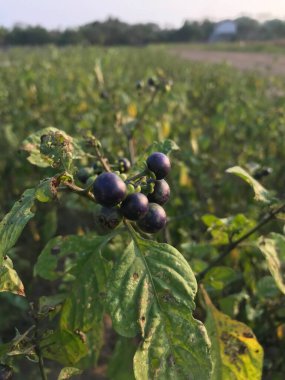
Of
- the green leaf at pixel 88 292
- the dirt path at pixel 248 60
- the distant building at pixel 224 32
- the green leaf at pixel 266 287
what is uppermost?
the green leaf at pixel 88 292

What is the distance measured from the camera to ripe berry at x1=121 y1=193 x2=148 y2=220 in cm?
126

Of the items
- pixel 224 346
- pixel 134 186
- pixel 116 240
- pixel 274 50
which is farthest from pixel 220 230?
pixel 274 50

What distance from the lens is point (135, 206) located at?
4.14ft

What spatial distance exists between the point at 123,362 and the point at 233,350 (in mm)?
785

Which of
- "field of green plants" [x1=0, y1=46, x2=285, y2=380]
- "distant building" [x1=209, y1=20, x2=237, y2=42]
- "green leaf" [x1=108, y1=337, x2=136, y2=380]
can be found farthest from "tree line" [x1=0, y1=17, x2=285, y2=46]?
"green leaf" [x1=108, y1=337, x2=136, y2=380]

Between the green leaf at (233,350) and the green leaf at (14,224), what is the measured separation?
3.16 ft

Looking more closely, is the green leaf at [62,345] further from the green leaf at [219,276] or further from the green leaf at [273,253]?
the green leaf at [273,253]

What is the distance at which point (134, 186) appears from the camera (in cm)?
137

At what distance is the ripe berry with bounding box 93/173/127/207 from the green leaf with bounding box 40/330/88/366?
0.66m

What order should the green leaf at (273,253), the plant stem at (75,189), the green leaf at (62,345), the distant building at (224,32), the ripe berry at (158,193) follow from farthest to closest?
the distant building at (224,32)
the green leaf at (273,253)
the green leaf at (62,345)
the ripe berry at (158,193)
the plant stem at (75,189)

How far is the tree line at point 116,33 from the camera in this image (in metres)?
55.0

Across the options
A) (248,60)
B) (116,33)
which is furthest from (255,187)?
(116,33)

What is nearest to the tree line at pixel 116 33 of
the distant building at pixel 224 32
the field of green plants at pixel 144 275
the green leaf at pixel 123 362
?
the distant building at pixel 224 32

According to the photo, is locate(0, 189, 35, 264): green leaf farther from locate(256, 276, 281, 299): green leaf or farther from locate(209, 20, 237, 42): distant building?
locate(209, 20, 237, 42): distant building
